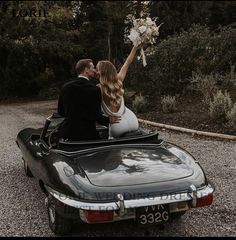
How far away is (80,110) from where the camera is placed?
4.80m

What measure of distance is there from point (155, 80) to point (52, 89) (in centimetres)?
894

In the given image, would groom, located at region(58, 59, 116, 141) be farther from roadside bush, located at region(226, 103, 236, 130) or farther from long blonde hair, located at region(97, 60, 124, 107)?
roadside bush, located at region(226, 103, 236, 130)

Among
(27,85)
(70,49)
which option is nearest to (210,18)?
(70,49)

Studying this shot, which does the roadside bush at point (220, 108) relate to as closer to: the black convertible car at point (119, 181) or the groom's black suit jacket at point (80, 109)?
the black convertible car at point (119, 181)

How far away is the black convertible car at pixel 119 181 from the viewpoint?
3789 millimetres

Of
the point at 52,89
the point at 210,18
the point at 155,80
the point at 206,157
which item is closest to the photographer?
the point at 206,157

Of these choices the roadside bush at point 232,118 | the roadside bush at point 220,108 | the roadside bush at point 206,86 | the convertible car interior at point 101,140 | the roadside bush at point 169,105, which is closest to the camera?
the convertible car interior at point 101,140

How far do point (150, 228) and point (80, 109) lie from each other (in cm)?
144

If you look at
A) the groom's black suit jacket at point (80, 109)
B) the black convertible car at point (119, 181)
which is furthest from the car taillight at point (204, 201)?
the groom's black suit jacket at point (80, 109)

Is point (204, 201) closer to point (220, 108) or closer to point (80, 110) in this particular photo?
point (80, 110)

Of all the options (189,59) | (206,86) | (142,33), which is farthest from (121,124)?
(189,59)

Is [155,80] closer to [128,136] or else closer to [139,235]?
[128,136]

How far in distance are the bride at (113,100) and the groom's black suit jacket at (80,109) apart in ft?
1.00

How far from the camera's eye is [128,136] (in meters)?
5.07
